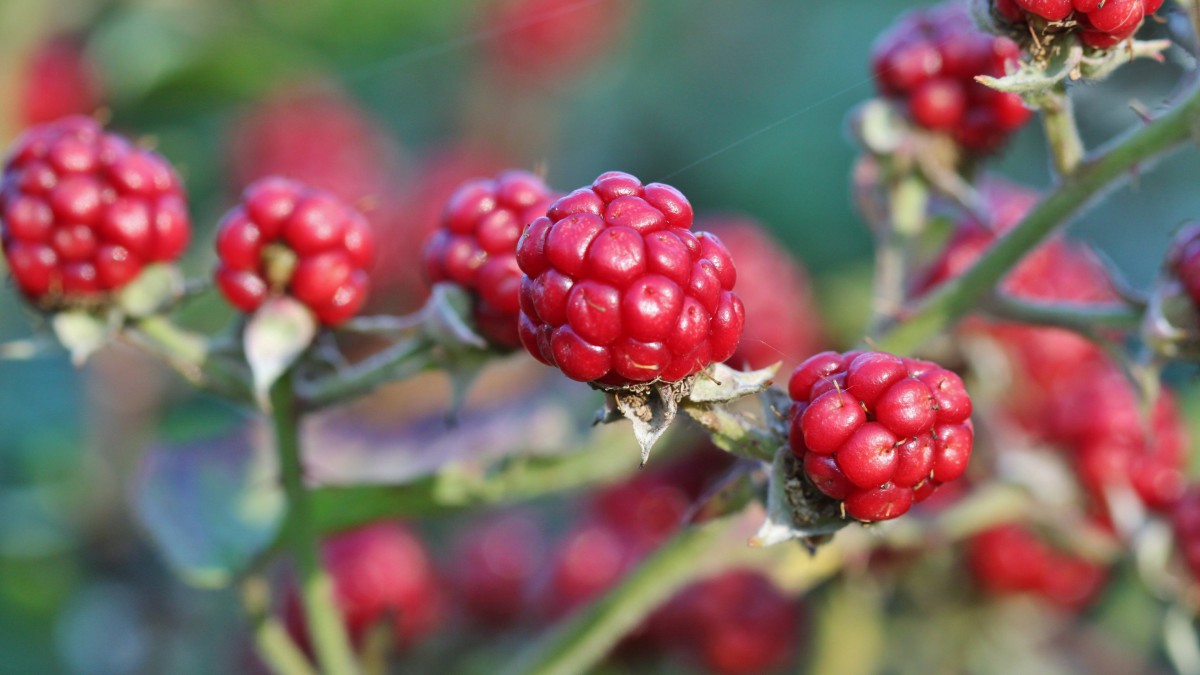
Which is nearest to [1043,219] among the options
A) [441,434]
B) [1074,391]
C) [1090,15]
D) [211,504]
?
[1090,15]

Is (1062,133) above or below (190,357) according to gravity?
Result: above

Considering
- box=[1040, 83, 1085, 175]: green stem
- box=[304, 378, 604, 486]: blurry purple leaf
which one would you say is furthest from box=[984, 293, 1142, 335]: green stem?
box=[304, 378, 604, 486]: blurry purple leaf

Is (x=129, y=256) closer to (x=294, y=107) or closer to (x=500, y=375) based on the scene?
(x=500, y=375)

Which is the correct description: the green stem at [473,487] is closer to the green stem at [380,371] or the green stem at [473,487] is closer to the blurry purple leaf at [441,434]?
the green stem at [380,371]

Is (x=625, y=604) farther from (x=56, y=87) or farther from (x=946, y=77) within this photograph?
(x=56, y=87)

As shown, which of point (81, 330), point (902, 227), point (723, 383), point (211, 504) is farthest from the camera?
point (211, 504)

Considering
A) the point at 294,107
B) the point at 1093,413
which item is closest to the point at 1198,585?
the point at 1093,413
